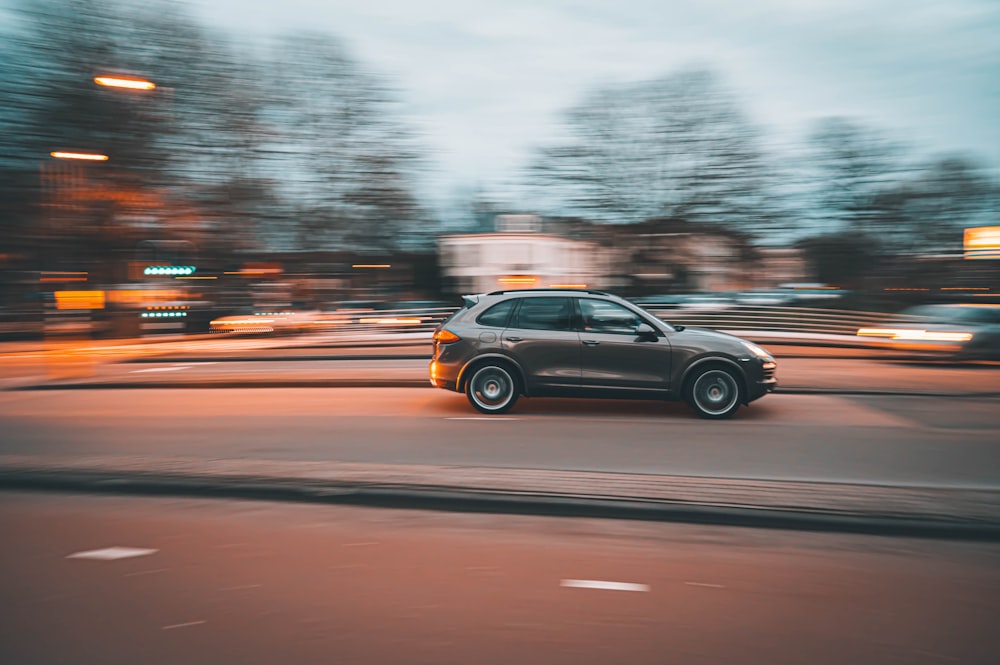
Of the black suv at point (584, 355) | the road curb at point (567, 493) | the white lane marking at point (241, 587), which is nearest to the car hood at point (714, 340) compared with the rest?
the black suv at point (584, 355)

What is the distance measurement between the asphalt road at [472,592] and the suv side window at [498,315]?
4.37 metres

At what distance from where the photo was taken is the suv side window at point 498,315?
9.48 m

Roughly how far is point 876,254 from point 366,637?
3469cm

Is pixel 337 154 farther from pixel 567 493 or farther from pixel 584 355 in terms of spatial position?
pixel 567 493

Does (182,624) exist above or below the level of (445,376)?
below

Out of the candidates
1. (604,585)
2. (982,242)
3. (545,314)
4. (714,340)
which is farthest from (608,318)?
(982,242)

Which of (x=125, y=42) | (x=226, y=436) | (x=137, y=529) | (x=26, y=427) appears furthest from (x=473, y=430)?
(x=125, y=42)

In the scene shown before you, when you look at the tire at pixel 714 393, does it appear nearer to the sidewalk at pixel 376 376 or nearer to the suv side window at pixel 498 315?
the suv side window at pixel 498 315

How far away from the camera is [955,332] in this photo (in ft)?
49.0

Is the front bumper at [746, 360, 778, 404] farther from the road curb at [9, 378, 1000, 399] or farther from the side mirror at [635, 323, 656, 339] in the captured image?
the road curb at [9, 378, 1000, 399]

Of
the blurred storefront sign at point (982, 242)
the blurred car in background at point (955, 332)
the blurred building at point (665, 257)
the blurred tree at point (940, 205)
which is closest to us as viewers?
the blurred car in background at point (955, 332)

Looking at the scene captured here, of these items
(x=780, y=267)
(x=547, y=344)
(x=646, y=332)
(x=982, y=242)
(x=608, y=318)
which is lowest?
(x=547, y=344)

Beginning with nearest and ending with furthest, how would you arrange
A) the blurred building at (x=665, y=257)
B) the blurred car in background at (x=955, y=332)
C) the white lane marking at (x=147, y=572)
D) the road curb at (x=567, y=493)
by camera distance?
the white lane marking at (x=147, y=572) → the road curb at (x=567, y=493) → the blurred car in background at (x=955, y=332) → the blurred building at (x=665, y=257)

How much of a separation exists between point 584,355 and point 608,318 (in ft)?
1.78
